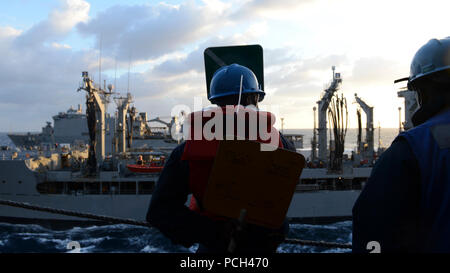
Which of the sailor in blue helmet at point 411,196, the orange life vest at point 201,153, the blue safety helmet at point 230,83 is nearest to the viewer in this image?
the sailor in blue helmet at point 411,196

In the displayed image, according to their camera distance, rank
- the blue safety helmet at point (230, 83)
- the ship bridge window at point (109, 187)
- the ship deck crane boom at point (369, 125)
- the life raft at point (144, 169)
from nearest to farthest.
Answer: the blue safety helmet at point (230, 83) < the life raft at point (144, 169) < the ship bridge window at point (109, 187) < the ship deck crane boom at point (369, 125)

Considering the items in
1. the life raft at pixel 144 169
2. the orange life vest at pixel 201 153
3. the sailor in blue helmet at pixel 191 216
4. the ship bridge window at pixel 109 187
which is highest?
the orange life vest at pixel 201 153

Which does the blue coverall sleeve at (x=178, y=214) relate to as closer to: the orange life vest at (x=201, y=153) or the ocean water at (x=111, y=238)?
the orange life vest at (x=201, y=153)

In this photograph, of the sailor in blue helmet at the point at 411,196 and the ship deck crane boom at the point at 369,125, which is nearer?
the sailor in blue helmet at the point at 411,196

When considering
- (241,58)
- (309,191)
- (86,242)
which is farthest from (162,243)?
(241,58)

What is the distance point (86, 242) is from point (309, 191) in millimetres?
12106

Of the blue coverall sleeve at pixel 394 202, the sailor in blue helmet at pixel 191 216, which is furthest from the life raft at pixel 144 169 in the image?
the blue coverall sleeve at pixel 394 202

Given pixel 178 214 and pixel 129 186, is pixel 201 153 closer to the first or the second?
pixel 178 214

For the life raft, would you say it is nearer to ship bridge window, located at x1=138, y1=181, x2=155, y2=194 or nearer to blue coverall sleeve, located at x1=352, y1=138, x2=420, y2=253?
ship bridge window, located at x1=138, y1=181, x2=155, y2=194

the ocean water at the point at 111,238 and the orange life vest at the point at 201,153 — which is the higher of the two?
the orange life vest at the point at 201,153

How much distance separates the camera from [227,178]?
140 cm

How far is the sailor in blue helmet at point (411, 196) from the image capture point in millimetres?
1140

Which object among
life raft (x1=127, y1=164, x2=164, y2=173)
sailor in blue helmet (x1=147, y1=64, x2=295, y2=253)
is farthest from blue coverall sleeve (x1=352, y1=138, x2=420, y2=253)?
life raft (x1=127, y1=164, x2=164, y2=173)
